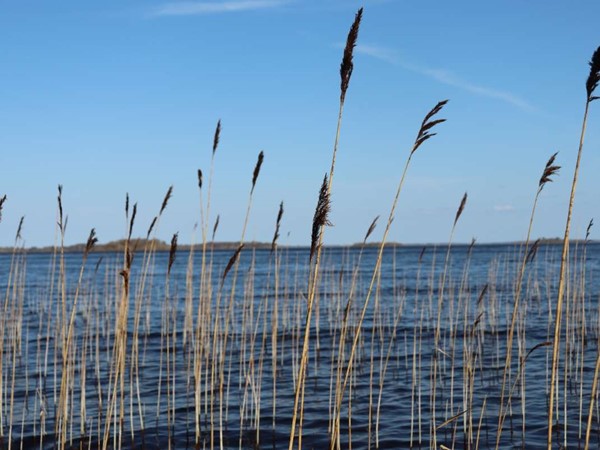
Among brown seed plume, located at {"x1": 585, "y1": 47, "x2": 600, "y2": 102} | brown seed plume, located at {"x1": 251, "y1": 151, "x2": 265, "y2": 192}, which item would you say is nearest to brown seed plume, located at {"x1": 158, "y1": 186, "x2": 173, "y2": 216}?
brown seed plume, located at {"x1": 251, "y1": 151, "x2": 265, "y2": 192}

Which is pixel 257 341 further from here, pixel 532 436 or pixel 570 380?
pixel 532 436

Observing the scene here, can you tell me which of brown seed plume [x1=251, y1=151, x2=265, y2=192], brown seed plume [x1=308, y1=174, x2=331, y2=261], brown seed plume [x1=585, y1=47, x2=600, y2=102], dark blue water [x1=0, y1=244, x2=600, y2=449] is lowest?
dark blue water [x1=0, y1=244, x2=600, y2=449]

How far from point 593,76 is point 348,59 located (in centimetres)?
102

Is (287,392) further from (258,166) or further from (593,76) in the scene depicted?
(593,76)

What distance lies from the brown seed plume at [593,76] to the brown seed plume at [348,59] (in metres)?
0.98

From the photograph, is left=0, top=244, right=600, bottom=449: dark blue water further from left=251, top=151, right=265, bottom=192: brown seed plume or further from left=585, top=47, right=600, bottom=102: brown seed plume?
left=585, top=47, right=600, bottom=102: brown seed plume

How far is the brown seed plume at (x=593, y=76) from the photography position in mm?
2797

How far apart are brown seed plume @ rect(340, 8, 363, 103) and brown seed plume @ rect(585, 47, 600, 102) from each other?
38.5 inches

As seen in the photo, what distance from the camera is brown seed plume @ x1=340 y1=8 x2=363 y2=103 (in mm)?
2754

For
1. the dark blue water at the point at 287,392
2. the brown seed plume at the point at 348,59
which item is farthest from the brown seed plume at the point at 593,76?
the dark blue water at the point at 287,392

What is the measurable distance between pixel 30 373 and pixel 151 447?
4.78 m

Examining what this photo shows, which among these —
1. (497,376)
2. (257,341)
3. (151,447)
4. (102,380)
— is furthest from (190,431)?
(257,341)

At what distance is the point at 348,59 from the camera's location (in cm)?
277

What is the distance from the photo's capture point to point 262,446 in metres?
6.82
